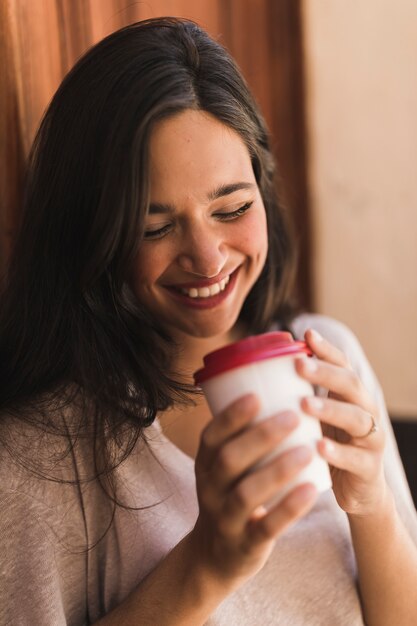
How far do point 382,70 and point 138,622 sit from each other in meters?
1.32

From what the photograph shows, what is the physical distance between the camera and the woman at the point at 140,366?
103 centimetres

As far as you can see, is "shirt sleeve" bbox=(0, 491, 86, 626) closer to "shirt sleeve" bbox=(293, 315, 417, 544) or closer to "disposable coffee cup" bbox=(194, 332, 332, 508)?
"disposable coffee cup" bbox=(194, 332, 332, 508)

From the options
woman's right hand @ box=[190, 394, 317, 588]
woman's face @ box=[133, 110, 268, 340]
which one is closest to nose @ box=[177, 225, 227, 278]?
woman's face @ box=[133, 110, 268, 340]

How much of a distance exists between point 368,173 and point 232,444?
1.22m

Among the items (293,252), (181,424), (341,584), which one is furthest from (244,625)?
(293,252)

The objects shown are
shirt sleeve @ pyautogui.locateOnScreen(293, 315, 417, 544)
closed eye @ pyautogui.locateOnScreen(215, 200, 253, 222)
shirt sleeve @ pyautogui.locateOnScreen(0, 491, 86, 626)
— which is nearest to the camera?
shirt sleeve @ pyautogui.locateOnScreen(0, 491, 86, 626)

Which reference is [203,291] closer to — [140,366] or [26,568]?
[140,366]

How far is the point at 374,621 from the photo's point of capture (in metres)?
1.21

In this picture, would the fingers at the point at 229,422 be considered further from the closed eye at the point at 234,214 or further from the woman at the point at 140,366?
the closed eye at the point at 234,214

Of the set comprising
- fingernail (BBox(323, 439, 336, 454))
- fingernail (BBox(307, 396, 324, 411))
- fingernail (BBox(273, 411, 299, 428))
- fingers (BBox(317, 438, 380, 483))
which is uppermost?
fingernail (BBox(273, 411, 299, 428))

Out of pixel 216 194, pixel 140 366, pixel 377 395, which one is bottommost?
pixel 377 395

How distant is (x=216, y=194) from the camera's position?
1.08 meters

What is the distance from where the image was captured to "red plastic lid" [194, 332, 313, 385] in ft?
→ 2.55

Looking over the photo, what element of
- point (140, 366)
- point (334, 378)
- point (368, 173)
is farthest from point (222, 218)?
point (368, 173)
